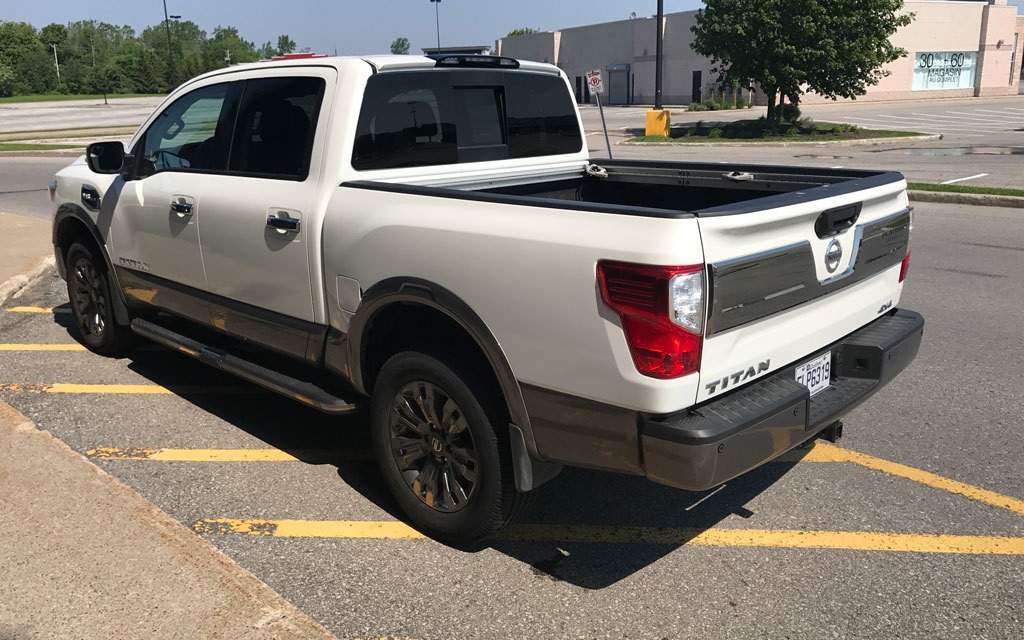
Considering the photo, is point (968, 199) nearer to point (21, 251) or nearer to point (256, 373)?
point (256, 373)

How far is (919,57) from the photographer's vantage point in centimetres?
5388

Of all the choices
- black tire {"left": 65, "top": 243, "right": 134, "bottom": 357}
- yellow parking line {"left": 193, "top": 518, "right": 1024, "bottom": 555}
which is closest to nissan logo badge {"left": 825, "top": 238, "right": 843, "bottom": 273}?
yellow parking line {"left": 193, "top": 518, "right": 1024, "bottom": 555}

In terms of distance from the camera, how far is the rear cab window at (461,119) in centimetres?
418

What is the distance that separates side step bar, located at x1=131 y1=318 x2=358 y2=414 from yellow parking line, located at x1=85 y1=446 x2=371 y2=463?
0.36 meters

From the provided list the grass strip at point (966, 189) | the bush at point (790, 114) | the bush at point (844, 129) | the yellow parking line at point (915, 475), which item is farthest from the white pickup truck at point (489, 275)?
the bush at point (790, 114)

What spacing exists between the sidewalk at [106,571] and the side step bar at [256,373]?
0.78 metres

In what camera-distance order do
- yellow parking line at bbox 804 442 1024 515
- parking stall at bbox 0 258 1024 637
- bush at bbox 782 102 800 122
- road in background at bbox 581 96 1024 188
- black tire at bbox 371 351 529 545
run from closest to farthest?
parking stall at bbox 0 258 1024 637, black tire at bbox 371 351 529 545, yellow parking line at bbox 804 442 1024 515, road in background at bbox 581 96 1024 188, bush at bbox 782 102 800 122

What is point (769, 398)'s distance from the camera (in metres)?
3.14

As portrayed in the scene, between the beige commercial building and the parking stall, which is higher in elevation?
the beige commercial building

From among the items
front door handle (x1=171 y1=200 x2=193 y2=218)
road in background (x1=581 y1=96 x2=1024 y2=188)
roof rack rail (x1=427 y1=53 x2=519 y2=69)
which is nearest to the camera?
Answer: roof rack rail (x1=427 y1=53 x2=519 y2=69)

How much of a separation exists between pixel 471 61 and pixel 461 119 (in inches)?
12.2

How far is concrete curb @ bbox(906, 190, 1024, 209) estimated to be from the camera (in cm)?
1283

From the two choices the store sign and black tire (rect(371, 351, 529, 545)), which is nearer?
black tire (rect(371, 351, 529, 545))

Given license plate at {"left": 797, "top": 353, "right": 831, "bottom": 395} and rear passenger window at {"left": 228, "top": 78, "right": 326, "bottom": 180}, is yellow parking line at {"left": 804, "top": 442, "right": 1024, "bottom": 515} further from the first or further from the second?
rear passenger window at {"left": 228, "top": 78, "right": 326, "bottom": 180}
